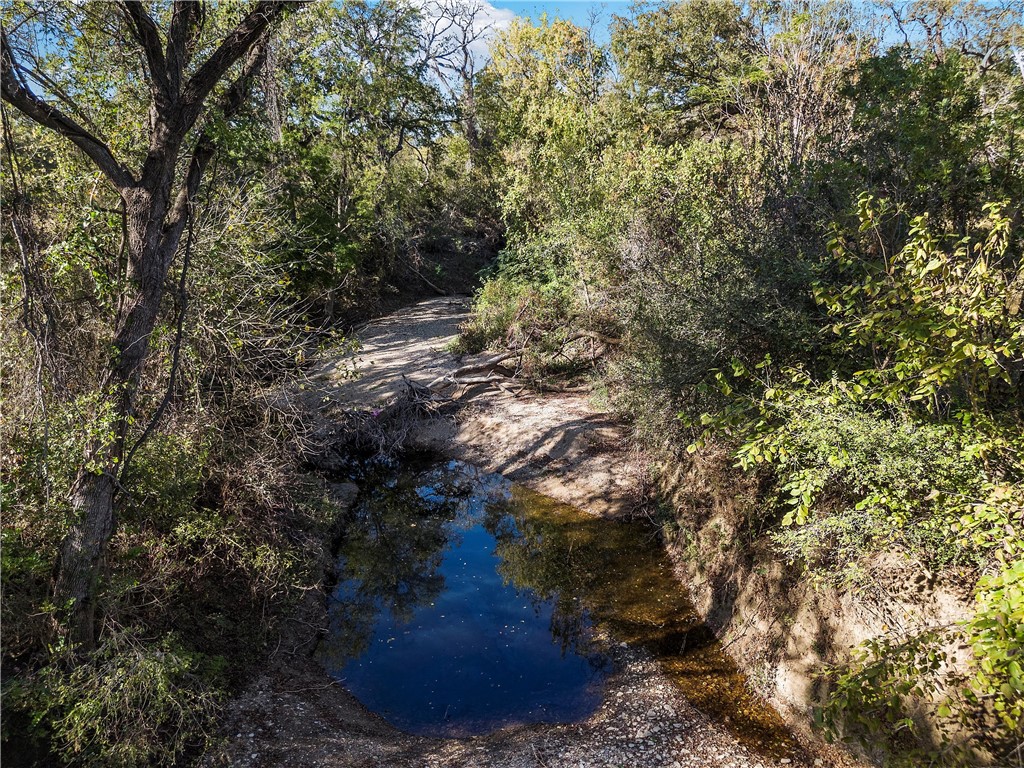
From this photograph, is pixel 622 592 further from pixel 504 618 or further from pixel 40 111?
pixel 40 111

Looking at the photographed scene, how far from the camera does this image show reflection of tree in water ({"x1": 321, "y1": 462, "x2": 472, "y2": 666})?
8.41 m

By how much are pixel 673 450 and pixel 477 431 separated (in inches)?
231

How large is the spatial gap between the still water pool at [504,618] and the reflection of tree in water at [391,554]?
3cm

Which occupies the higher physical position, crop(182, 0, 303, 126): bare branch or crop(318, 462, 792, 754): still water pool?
crop(182, 0, 303, 126): bare branch

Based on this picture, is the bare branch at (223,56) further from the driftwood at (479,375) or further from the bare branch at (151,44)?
the driftwood at (479,375)

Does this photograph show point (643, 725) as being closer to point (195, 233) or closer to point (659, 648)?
point (659, 648)

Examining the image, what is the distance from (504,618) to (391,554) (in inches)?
105

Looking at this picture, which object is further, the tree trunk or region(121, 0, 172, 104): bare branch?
the tree trunk

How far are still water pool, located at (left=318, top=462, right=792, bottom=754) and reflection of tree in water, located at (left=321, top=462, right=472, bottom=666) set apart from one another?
0.03 meters

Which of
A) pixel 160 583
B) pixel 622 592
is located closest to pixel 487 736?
pixel 622 592

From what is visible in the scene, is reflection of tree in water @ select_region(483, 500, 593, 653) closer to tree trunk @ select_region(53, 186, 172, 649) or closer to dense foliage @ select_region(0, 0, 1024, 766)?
dense foliage @ select_region(0, 0, 1024, 766)

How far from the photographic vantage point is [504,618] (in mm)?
8570

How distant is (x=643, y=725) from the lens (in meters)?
6.23

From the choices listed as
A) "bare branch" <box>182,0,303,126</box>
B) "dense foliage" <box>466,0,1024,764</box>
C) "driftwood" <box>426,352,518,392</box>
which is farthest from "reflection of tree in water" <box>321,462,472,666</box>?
"bare branch" <box>182,0,303,126</box>
